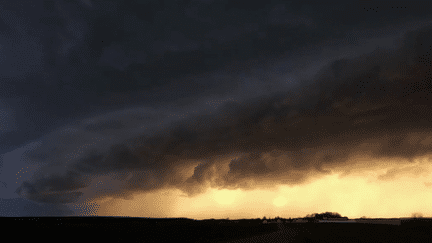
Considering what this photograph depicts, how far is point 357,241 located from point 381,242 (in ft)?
17.0

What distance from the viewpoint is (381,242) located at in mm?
68188

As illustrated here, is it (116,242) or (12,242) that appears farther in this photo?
(116,242)

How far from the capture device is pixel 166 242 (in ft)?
237

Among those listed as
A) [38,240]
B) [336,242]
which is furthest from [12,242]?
[336,242]

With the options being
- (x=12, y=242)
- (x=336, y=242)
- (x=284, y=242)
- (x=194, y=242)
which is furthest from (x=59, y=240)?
(x=336, y=242)

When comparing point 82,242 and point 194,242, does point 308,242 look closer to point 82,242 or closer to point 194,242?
point 194,242

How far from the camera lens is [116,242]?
74.1 m

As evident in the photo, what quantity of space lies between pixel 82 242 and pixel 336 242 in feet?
207

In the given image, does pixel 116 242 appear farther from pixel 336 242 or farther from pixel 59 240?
pixel 336 242

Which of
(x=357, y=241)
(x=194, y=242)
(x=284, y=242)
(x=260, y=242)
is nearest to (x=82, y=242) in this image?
(x=194, y=242)

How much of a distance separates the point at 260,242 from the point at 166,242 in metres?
23.4

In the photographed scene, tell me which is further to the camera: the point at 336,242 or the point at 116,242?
the point at 116,242

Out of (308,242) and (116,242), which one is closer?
(308,242)

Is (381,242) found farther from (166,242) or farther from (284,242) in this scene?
(166,242)
